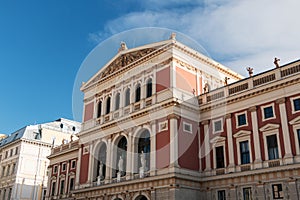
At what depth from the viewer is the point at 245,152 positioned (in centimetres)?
2780

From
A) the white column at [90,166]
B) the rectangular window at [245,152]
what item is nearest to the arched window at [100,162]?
the white column at [90,166]

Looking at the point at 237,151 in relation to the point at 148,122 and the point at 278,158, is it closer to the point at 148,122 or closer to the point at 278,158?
the point at 278,158

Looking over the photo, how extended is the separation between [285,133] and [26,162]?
46148mm

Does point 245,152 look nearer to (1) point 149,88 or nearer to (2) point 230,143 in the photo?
(2) point 230,143

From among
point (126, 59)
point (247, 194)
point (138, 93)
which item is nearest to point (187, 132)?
point (247, 194)

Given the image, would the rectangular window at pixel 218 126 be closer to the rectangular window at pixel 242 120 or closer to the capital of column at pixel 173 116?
the rectangular window at pixel 242 120

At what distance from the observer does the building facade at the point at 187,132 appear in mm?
25875

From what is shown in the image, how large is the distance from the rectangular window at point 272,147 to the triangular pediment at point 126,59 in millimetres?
12924

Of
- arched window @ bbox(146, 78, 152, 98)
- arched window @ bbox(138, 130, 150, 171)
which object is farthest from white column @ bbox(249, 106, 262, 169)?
arched window @ bbox(146, 78, 152, 98)

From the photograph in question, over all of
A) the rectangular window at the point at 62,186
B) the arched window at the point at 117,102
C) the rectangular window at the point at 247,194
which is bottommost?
the rectangular window at the point at 247,194

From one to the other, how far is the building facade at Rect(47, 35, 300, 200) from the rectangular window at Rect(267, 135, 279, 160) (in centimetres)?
8

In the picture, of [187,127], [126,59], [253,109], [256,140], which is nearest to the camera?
[256,140]

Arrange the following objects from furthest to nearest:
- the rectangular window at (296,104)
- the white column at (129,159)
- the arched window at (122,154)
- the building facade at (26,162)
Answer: the building facade at (26,162) < the arched window at (122,154) < the white column at (129,159) < the rectangular window at (296,104)

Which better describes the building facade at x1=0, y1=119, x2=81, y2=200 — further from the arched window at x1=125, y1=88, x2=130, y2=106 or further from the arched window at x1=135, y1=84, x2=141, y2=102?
the arched window at x1=135, y1=84, x2=141, y2=102
